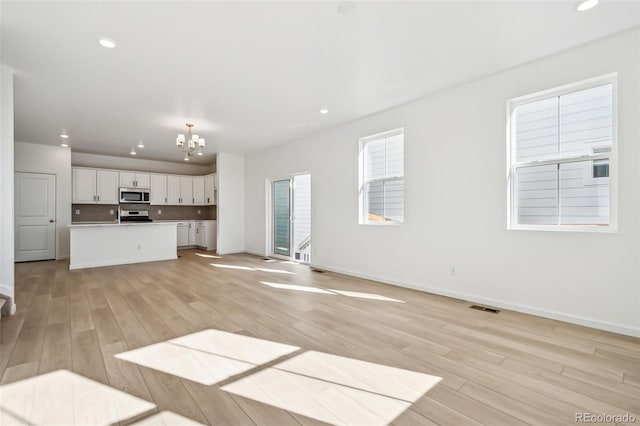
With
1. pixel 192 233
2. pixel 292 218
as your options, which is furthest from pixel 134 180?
pixel 292 218

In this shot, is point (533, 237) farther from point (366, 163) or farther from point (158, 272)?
point (158, 272)

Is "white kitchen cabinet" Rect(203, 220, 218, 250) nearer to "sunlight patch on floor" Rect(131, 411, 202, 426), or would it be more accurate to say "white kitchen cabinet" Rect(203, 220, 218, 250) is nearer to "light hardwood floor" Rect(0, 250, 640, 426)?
"light hardwood floor" Rect(0, 250, 640, 426)

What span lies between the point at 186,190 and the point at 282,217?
13.1 ft

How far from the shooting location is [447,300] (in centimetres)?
380

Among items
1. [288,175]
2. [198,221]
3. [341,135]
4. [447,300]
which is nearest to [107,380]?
[447,300]

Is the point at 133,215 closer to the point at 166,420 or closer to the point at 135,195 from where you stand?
the point at 135,195

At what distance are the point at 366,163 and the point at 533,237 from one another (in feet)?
9.13

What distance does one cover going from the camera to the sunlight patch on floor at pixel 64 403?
1.60 m

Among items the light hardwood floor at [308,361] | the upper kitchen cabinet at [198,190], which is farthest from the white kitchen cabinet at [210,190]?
the light hardwood floor at [308,361]

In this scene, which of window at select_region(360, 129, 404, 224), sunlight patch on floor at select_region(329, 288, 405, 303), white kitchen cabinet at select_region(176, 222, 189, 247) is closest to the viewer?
sunlight patch on floor at select_region(329, 288, 405, 303)

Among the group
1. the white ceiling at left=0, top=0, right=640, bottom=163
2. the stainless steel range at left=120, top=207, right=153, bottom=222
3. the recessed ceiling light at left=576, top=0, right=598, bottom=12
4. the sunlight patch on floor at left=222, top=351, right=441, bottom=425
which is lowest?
the sunlight patch on floor at left=222, top=351, right=441, bottom=425

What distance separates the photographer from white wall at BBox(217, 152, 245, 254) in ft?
26.5

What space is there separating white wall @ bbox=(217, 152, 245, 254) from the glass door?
1334 millimetres

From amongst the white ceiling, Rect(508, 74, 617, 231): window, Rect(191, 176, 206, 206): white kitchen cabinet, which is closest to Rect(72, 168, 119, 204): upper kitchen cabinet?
Rect(191, 176, 206, 206): white kitchen cabinet
